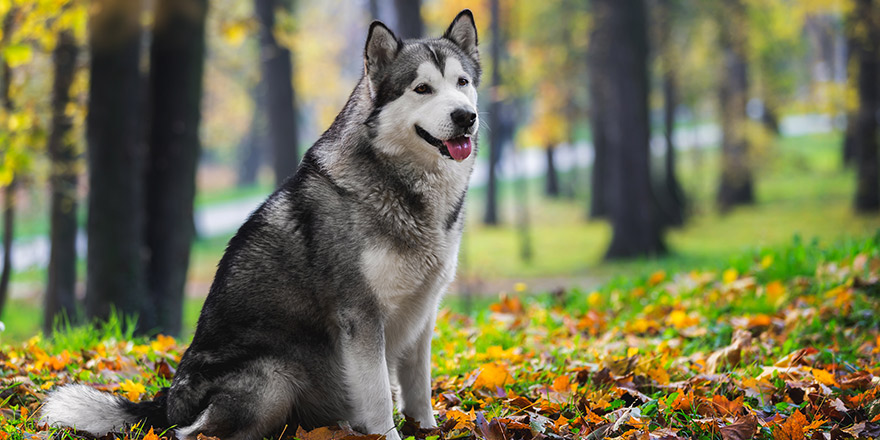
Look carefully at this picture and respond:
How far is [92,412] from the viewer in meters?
3.45

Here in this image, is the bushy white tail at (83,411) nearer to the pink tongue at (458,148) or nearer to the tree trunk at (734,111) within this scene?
the pink tongue at (458,148)

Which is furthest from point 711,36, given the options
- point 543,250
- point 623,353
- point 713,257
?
point 623,353

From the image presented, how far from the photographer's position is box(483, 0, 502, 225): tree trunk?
2278cm

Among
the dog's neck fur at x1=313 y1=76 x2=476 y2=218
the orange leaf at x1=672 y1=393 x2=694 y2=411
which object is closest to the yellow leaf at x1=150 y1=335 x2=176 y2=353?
the dog's neck fur at x1=313 y1=76 x2=476 y2=218

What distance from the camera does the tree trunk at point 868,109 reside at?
16531 millimetres

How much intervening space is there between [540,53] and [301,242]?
2246cm

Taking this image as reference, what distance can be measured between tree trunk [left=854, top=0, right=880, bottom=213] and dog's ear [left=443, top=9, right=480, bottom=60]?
16.0m

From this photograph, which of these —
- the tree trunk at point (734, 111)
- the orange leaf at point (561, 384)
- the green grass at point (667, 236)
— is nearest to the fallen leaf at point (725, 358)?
the orange leaf at point (561, 384)

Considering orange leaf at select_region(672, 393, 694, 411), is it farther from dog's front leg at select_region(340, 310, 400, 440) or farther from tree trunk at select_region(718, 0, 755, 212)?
tree trunk at select_region(718, 0, 755, 212)

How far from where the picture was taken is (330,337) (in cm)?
349

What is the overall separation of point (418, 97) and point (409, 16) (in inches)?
352

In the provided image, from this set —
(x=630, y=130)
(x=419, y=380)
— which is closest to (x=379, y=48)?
(x=419, y=380)

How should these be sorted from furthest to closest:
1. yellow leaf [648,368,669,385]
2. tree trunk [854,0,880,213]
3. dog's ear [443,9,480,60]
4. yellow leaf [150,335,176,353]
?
tree trunk [854,0,880,213]
yellow leaf [150,335,176,353]
yellow leaf [648,368,669,385]
dog's ear [443,9,480,60]

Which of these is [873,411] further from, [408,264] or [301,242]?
[301,242]
